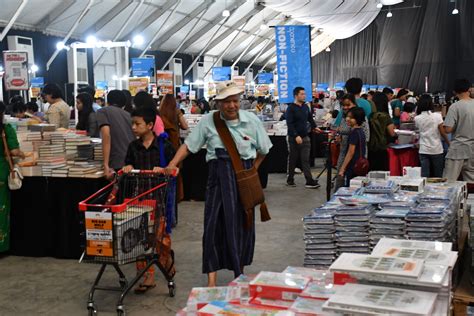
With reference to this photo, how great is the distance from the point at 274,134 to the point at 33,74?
11.6 metres

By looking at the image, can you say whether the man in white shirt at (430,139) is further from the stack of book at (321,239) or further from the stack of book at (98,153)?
the stack of book at (321,239)

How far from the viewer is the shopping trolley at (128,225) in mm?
3752

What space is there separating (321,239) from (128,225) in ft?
4.32

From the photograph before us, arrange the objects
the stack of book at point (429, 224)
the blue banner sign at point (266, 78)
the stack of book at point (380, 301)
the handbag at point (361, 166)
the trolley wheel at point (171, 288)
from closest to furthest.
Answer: the stack of book at point (380, 301) → the stack of book at point (429, 224) → the trolley wheel at point (171, 288) → the handbag at point (361, 166) → the blue banner sign at point (266, 78)

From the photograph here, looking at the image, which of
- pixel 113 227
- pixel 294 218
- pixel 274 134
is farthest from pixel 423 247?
pixel 274 134

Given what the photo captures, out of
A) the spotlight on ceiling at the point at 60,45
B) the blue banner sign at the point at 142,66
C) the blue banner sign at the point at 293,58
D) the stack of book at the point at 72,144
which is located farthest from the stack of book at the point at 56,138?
the spotlight on ceiling at the point at 60,45

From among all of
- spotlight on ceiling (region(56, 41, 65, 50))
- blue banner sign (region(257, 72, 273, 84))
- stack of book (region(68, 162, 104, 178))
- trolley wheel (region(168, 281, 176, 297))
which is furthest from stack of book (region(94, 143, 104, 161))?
blue banner sign (region(257, 72, 273, 84))

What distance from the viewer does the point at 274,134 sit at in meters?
10.6

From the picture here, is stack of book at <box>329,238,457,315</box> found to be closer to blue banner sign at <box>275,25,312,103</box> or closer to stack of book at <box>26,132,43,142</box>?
stack of book at <box>26,132,43,142</box>

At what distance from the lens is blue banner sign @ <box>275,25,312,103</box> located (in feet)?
29.6

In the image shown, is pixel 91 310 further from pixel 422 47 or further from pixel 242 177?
pixel 422 47

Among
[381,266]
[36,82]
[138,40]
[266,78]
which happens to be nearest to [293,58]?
[381,266]

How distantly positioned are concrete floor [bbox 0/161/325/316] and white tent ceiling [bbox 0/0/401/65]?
341 inches

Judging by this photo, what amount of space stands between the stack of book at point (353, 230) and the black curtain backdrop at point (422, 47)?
1023 inches
